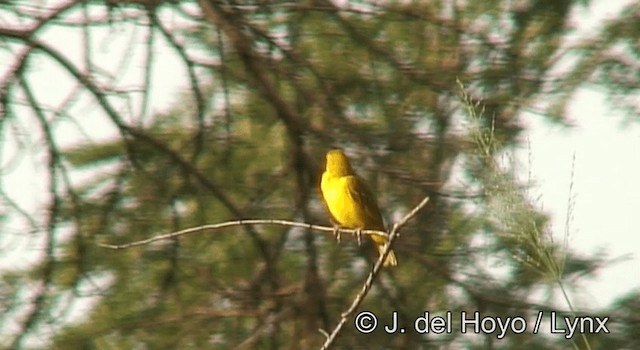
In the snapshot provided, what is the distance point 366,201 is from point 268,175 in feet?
Answer: 3.72

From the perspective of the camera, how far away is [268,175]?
168 inches

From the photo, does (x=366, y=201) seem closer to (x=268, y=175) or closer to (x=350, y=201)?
(x=350, y=201)

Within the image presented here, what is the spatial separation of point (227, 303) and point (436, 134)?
0.81m

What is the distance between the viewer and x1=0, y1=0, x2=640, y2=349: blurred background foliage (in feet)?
12.6

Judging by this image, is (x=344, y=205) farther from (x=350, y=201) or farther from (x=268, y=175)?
(x=268, y=175)

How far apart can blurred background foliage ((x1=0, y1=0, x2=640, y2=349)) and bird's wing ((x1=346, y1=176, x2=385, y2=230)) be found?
0.44 m

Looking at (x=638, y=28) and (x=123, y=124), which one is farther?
(x=638, y=28)

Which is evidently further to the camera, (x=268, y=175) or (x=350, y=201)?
(x=268, y=175)

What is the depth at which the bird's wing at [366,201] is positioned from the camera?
3176 millimetres

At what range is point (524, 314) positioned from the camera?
14.0 feet

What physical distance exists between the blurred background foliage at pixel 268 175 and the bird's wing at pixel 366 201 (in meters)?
0.44

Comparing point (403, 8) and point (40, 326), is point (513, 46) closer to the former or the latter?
point (403, 8)

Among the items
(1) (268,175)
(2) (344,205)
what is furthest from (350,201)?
(1) (268,175)

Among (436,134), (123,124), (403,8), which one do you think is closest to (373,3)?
(403,8)
